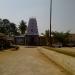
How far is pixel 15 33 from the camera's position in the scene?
11156 centimetres

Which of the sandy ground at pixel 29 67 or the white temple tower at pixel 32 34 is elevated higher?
the white temple tower at pixel 32 34

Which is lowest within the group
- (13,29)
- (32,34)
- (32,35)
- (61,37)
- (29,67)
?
(29,67)

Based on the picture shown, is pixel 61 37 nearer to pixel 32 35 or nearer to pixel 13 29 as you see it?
pixel 32 35

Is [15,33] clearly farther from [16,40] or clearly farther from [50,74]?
[50,74]

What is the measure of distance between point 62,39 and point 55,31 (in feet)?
18.1

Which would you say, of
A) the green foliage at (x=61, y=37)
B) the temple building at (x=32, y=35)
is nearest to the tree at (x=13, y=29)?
the temple building at (x=32, y=35)

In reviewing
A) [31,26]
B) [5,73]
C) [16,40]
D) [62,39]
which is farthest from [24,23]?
[5,73]

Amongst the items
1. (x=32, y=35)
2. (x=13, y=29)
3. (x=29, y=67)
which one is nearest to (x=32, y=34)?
(x=32, y=35)

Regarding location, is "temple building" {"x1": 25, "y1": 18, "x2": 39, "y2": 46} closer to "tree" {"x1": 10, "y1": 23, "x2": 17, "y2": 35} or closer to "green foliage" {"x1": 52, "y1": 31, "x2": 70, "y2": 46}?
"green foliage" {"x1": 52, "y1": 31, "x2": 70, "y2": 46}

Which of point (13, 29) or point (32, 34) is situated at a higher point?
point (13, 29)

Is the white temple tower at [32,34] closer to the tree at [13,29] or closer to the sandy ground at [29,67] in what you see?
the tree at [13,29]

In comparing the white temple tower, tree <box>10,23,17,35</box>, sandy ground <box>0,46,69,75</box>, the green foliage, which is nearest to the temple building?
the white temple tower

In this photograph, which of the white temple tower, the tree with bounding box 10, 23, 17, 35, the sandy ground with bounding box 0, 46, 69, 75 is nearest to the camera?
the sandy ground with bounding box 0, 46, 69, 75

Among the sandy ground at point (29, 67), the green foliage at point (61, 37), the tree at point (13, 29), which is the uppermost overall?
the tree at point (13, 29)
